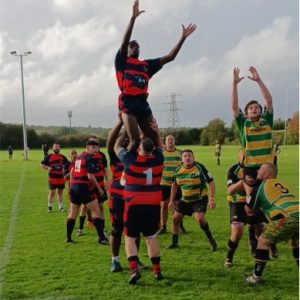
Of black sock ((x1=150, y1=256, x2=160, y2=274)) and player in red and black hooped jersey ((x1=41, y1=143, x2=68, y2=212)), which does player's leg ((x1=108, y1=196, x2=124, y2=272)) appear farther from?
player in red and black hooped jersey ((x1=41, y1=143, x2=68, y2=212))

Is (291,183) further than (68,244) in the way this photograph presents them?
Yes

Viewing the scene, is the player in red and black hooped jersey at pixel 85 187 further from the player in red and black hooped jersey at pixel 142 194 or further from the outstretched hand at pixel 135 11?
the outstretched hand at pixel 135 11

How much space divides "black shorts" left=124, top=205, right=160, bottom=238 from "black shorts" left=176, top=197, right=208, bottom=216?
7.12 feet

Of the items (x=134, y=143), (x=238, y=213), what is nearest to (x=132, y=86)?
(x=134, y=143)

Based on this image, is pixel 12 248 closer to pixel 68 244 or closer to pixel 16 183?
pixel 68 244

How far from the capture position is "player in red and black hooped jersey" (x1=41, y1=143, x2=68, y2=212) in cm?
1404

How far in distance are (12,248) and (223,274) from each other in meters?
4.41

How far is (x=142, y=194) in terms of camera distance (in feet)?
20.3

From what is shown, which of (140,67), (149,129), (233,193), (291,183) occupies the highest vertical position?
(140,67)

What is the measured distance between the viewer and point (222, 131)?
9738 centimetres

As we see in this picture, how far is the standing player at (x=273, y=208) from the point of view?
5.64m

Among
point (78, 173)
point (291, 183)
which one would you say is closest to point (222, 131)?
point (291, 183)

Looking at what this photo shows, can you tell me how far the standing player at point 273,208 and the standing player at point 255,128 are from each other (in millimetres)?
428

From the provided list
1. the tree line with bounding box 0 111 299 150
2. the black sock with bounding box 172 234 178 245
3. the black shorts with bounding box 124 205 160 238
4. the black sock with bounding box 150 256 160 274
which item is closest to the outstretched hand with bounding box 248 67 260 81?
the black shorts with bounding box 124 205 160 238
